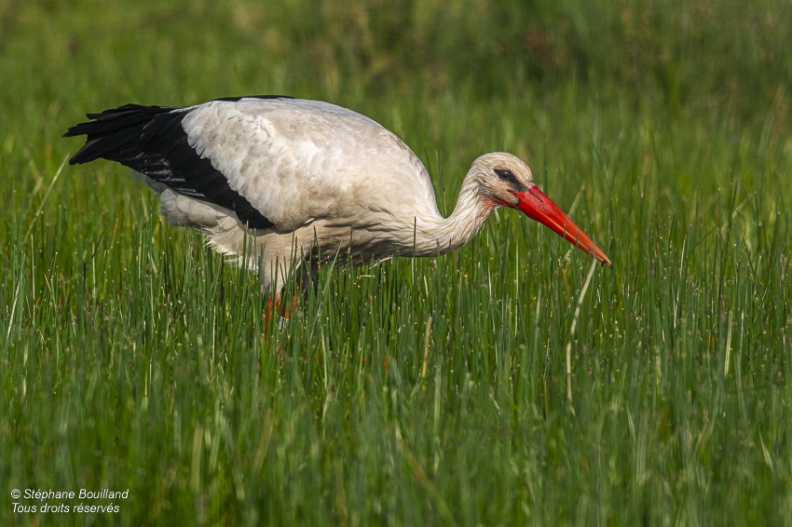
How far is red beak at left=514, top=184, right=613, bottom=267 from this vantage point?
455cm

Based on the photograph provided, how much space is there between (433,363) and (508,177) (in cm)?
122

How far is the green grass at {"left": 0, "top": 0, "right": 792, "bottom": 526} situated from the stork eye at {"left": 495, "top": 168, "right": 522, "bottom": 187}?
303mm

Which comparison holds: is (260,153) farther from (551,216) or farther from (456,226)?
(551,216)

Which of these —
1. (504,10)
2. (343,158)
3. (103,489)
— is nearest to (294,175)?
(343,158)

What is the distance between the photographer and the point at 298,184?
15.6ft

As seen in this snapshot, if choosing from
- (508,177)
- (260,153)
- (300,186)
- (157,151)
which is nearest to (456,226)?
(508,177)

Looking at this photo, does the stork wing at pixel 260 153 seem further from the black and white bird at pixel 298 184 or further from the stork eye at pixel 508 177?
the stork eye at pixel 508 177

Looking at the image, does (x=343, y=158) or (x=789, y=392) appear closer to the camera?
(x=789, y=392)

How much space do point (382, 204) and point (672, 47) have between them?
5502 mm

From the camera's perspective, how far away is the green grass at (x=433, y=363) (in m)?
2.84

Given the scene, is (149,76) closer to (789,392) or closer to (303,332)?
(303,332)

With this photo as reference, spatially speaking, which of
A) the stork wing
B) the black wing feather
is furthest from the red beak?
the black wing feather

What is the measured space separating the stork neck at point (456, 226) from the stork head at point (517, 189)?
57 millimetres

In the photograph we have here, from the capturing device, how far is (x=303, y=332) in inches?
161
